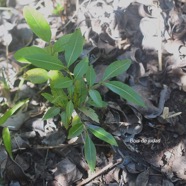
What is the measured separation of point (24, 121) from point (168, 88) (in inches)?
25.1

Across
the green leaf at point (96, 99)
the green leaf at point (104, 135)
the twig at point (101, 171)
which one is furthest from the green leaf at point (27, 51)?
the twig at point (101, 171)

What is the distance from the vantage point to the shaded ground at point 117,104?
1285 millimetres

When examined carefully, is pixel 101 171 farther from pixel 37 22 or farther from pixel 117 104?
pixel 37 22

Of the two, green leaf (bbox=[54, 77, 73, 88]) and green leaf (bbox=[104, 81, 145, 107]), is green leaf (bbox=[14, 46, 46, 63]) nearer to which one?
green leaf (bbox=[54, 77, 73, 88])

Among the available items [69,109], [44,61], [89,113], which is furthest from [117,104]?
[44,61]

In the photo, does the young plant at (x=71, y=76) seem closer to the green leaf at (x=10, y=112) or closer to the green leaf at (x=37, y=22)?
the green leaf at (x=37, y=22)

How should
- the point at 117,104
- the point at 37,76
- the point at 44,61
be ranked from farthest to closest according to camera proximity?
the point at 117,104, the point at 37,76, the point at 44,61

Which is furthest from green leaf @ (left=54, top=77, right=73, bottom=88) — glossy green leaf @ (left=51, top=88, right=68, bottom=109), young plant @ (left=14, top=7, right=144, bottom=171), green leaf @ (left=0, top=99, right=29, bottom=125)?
green leaf @ (left=0, top=99, right=29, bottom=125)

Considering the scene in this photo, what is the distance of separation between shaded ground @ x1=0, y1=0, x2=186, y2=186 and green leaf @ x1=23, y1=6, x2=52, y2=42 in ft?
1.08

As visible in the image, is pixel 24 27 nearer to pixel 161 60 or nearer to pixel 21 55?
pixel 21 55

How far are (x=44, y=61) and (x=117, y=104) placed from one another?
0.43 metres

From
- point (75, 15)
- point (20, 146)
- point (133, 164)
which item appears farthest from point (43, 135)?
point (75, 15)

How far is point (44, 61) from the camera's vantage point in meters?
1.09

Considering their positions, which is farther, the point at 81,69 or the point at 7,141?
the point at 7,141
